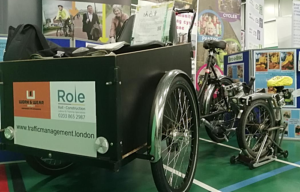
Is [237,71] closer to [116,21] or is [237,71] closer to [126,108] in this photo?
[116,21]

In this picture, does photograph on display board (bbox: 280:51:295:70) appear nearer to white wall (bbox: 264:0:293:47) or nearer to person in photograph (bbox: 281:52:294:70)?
person in photograph (bbox: 281:52:294:70)

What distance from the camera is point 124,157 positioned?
4.41 ft

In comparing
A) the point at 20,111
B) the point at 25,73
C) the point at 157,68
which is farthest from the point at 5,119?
the point at 157,68

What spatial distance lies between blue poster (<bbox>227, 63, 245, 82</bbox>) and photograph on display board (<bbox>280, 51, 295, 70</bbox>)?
0.53m

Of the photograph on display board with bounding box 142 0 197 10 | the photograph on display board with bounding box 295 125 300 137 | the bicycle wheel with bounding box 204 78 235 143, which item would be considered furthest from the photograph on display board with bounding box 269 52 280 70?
the photograph on display board with bounding box 142 0 197 10

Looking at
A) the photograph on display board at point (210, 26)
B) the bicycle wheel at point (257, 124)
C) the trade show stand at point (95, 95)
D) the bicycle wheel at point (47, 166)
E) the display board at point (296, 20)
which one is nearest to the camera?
the trade show stand at point (95, 95)

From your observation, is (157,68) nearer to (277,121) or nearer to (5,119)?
(5,119)

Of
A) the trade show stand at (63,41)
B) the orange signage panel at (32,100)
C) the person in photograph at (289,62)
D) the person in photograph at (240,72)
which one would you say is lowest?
the orange signage panel at (32,100)

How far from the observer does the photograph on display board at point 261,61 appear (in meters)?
3.65

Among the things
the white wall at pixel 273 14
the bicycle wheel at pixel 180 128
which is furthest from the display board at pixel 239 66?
the white wall at pixel 273 14

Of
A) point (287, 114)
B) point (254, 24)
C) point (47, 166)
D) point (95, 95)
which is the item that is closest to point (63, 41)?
point (47, 166)

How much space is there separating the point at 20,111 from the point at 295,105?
338cm

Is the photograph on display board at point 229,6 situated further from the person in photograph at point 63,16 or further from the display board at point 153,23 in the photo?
the display board at point 153,23

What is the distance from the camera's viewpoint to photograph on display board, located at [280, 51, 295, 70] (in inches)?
140
